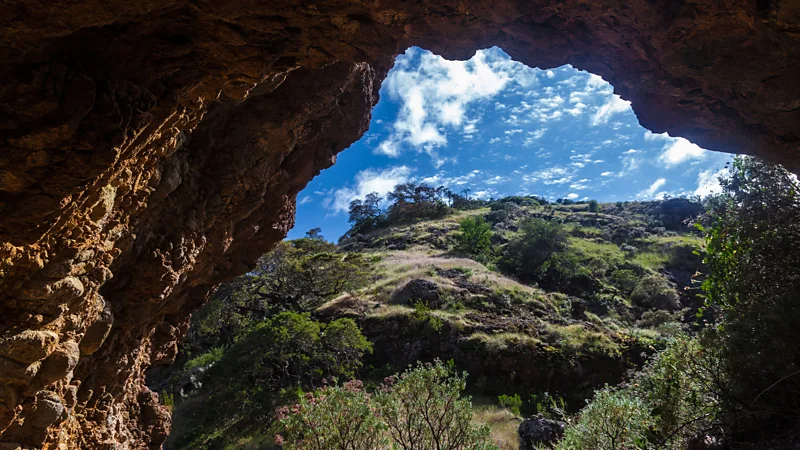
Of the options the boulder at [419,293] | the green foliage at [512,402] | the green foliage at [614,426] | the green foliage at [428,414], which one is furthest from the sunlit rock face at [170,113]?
the boulder at [419,293]

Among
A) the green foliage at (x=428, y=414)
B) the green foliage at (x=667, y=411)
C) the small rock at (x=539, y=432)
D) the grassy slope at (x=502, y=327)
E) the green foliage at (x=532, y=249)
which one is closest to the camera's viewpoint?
the green foliage at (x=667, y=411)

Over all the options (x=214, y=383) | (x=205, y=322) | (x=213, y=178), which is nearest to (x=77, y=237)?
(x=213, y=178)

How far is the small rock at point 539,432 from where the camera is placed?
13281 mm

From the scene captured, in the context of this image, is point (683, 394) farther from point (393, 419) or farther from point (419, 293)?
point (419, 293)

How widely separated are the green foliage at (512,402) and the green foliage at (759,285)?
28.9 feet

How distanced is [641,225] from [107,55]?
63813mm

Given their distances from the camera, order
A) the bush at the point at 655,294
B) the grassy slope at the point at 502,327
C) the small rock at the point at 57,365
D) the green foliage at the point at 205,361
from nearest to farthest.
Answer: the small rock at the point at 57,365 → the grassy slope at the point at 502,327 → the green foliage at the point at 205,361 → the bush at the point at 655,294

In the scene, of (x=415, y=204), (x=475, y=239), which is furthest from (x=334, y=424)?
(x=415, y=204)

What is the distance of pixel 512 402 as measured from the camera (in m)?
17.0

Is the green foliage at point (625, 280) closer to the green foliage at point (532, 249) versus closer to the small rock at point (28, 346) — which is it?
the green foliage at point (532, 249)

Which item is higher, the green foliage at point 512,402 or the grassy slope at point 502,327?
the grassy slope at point 502,327

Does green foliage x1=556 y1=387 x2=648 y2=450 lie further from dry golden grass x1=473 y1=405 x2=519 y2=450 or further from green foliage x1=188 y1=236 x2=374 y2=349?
green foliage x1=188 y1=236 x2=374 y2=349

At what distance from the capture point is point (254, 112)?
7691 mm

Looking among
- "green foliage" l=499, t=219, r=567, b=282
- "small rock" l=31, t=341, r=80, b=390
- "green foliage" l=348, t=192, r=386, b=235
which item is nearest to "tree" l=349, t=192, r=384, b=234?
"green foliage" l=348, t=192, r=386, b=235
